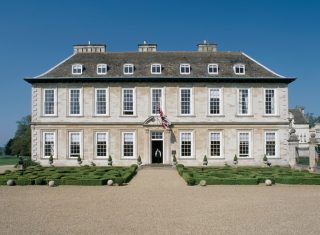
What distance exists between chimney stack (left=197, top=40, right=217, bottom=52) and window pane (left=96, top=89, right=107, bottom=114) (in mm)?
11657

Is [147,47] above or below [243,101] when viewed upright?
above

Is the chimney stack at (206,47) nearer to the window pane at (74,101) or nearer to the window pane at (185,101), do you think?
the window pane at (185,101)

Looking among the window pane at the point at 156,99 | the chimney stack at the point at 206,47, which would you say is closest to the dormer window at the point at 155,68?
the window pane at the point at 156,99

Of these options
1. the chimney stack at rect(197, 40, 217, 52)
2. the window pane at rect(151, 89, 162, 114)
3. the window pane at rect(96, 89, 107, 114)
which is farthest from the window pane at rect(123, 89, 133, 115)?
the chimney stack at rect(197, 40, 217, 52)

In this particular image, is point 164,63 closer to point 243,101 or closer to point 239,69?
point 239,69

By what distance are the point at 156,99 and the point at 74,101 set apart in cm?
774

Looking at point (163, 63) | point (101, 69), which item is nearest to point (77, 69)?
point (101, 69)

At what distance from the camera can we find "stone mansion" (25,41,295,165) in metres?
34.9

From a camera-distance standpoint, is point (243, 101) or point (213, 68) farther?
point (213, 68)

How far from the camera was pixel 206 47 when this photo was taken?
3981cm

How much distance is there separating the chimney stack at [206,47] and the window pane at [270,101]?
7.86 metres

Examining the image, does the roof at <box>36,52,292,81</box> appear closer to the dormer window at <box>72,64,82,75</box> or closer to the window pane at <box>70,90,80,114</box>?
the dormer window at <box>72,64,82,75</box>

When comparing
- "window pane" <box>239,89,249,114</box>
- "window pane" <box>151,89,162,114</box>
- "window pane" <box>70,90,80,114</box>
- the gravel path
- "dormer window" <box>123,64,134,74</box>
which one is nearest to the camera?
the gravel path

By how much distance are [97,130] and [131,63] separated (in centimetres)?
728
